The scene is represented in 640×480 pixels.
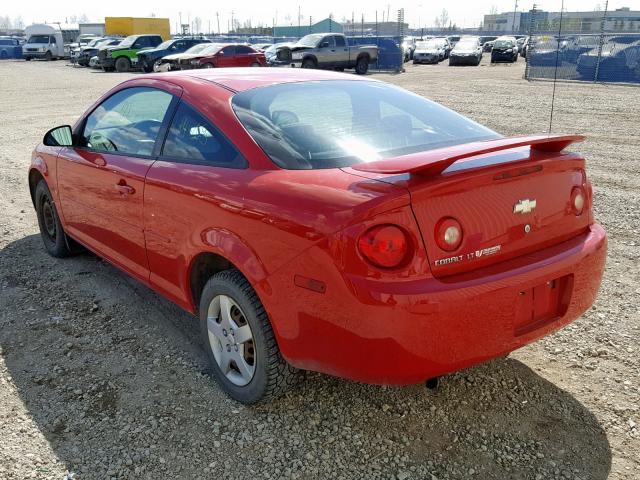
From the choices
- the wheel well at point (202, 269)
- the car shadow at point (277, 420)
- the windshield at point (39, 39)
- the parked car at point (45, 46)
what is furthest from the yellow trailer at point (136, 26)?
the wheel well at point (202, 269)

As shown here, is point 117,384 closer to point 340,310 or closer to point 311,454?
point 311,454

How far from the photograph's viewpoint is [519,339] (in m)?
2.61

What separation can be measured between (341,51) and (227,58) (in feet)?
19.1

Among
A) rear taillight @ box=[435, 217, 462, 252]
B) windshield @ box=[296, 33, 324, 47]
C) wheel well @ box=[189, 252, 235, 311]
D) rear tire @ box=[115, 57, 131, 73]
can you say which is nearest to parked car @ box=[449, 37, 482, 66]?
windshield @ box=[296, 33, 324, 47]

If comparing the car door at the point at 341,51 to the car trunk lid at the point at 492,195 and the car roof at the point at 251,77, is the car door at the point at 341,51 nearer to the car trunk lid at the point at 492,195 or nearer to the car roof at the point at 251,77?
the car roof at the point at 251,77

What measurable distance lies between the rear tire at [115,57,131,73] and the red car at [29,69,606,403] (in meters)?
31.3

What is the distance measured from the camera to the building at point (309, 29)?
58469 millimetres

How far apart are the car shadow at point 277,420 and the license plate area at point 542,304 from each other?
0.53m

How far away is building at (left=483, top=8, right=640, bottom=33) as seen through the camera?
32.2m

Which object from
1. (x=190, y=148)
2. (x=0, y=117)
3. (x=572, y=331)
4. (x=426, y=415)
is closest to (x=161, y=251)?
(x=190, y=148)

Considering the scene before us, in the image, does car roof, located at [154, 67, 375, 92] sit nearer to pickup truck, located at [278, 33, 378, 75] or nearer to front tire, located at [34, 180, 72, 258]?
front tire, located at [34, 180, 72, 258]

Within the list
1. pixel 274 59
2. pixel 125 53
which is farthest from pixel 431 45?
pixel 125 53

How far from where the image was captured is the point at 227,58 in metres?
25.1

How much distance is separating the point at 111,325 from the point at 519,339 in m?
2.57
